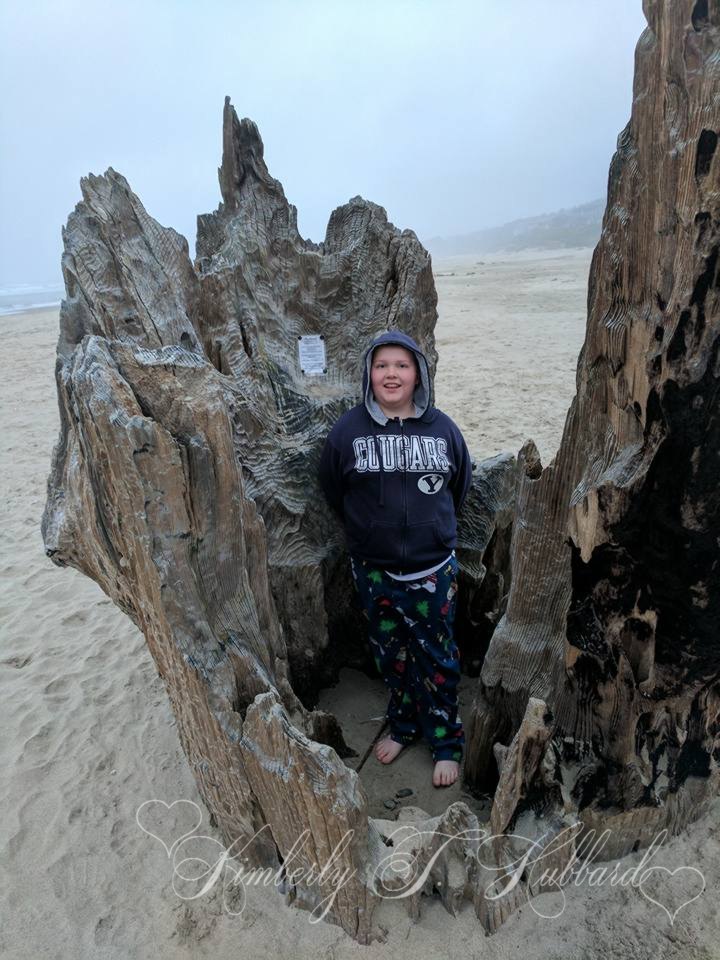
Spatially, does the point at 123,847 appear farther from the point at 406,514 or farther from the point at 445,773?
the point at 406,514

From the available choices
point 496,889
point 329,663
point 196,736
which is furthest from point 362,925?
point 329,663

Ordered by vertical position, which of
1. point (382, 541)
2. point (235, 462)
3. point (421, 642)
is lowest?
point (421, 642)

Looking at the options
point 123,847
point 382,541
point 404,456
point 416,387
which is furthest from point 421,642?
point 123,847

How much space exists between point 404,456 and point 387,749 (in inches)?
51.7

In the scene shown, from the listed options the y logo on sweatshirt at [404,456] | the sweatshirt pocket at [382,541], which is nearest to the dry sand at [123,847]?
the sweatshirt pocket at [382,541]

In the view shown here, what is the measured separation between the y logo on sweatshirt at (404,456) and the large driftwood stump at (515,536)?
1.07 feet

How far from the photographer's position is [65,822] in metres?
2.48

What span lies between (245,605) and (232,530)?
0.28 metres

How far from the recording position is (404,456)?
2.41 m

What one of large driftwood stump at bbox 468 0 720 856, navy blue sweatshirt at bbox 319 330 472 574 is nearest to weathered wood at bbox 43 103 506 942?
navy blue sweatshirt at bbox 319 330 472 574

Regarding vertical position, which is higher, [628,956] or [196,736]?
[196,736]

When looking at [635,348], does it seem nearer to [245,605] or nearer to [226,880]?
[245,605]
